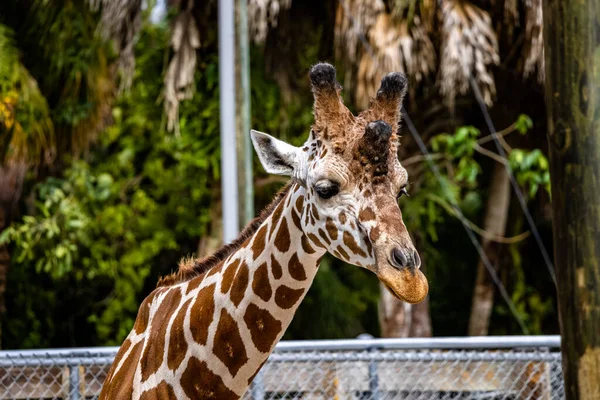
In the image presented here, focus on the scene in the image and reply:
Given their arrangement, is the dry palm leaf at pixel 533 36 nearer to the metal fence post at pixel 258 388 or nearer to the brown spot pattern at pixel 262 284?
the metal fence post at pixel 258 388

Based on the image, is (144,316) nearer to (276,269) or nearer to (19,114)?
(276,269)

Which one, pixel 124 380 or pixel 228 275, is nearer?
pixel 228 275

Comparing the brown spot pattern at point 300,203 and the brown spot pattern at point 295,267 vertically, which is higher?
the brown spot pattern at point 300,203

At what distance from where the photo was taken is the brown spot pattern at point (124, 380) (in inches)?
142

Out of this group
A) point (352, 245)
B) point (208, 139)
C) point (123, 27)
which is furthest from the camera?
point (208, 139)

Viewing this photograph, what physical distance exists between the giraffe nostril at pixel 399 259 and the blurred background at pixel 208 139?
13.8 feet

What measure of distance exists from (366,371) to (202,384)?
1.90 metres

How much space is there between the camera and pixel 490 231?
11.0m

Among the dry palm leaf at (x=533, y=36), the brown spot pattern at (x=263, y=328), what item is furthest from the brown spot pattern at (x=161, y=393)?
the dry palm leaf at (x=533, y=36)

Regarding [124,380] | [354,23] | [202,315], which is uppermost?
[354,23]

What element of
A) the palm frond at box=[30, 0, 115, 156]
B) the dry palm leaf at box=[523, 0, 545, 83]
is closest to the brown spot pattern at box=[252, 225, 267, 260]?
the dry palm leaf at box=[523, 0, 545, 83]

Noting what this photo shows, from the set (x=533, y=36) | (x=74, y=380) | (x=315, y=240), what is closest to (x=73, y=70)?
(x=533, y=36)

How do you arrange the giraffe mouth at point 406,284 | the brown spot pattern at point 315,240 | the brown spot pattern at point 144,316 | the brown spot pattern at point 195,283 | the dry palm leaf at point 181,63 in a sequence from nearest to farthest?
the giraffe mouth at point 406,284 → the brown spot pattern at point 315,240 → the brown spot pattern at point 195,283 → the brown spot pattern at point 144,316 → the dry palm leaf at point 181,63

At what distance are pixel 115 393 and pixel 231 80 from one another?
13.0 feet
